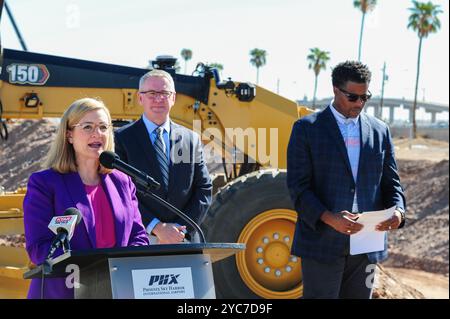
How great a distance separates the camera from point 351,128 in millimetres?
4633

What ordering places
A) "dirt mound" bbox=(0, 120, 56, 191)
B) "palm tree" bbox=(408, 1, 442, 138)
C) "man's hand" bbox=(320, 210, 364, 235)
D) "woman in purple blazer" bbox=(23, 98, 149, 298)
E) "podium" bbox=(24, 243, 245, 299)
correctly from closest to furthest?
"podium" bbox=(24, 243, 245, 299) → "woman in purple blazer" bbox=(23, 98, 149, 298) → "man's hand" bbox=(320, 210, 364, 235) → "dirt mound" bbox=(0, 120, 56, 191) → "palm tree" bbox=(408, 1, 442, 138)

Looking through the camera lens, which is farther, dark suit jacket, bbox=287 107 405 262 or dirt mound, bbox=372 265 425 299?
dirt mound, bbox=372 265 425 299

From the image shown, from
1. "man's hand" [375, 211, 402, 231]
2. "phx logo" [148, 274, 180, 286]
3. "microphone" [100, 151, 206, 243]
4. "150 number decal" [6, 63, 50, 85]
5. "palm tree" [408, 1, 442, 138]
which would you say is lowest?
"phx logo" [148, 274, 180, 286]

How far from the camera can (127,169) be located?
3258 millimetres

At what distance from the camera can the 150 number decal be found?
7.39 m

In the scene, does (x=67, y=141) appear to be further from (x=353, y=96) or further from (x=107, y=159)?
(x=353, y=96)

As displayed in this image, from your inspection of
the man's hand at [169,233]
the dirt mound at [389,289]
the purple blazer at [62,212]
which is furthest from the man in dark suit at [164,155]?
the dirt mound at [389,289]

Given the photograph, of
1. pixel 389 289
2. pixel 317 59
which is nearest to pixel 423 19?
pixel 317 59

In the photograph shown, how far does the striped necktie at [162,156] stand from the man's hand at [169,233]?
46 cm

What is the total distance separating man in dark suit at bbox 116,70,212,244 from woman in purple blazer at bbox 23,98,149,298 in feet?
4.56

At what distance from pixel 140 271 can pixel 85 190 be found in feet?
2.25

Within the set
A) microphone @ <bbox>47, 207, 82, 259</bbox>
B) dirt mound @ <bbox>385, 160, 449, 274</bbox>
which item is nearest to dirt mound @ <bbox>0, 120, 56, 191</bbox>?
dirt mound @ <bbox>385, 160, 449, 274</bbox>

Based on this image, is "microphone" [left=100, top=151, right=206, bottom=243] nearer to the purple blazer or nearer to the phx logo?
the purple blazer

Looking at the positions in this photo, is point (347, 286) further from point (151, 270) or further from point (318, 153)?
point (151, 270)
